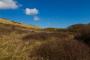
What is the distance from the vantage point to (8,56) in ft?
43.6

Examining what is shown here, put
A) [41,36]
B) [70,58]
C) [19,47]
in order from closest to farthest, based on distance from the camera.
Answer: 1. [70,58]
2. [19,47]
3. [41,36]

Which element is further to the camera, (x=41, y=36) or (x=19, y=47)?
(x=41, y=36)

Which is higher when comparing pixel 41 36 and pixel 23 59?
pixel 41 36

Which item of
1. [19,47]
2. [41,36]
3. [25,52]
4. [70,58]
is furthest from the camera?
[41,36]

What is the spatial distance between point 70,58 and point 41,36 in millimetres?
8040

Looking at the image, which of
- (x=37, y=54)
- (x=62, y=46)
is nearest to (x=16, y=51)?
(x=37, y=54)

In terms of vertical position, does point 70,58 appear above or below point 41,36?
below

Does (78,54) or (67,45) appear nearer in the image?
(78,54)

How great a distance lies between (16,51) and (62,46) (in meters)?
3.09

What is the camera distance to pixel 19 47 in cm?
1549

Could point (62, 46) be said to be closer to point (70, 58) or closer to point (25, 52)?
point (70, 58)

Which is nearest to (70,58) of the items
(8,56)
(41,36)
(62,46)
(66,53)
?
(66,53)

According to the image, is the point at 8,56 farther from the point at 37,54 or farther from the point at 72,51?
the point at 72,51

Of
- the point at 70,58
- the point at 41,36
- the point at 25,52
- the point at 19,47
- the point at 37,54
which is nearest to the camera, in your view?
the point at 70,58
